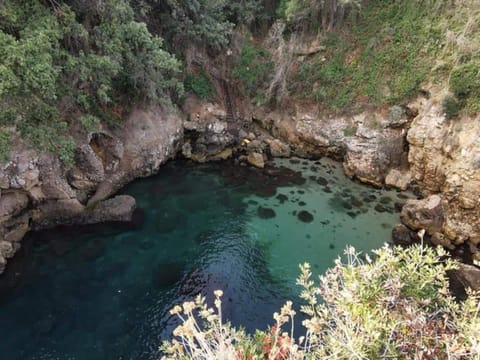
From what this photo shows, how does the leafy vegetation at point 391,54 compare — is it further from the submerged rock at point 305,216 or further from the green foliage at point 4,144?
the green foliage at point 4,144

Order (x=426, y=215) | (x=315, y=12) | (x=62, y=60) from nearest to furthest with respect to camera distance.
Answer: (x=62, y=60)
(x=426, y=215)
(x=315, y=12)

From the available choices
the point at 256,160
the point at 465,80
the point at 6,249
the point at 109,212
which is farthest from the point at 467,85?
the point at 6,249

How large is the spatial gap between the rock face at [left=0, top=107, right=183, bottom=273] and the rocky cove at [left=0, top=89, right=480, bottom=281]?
0.05 meters

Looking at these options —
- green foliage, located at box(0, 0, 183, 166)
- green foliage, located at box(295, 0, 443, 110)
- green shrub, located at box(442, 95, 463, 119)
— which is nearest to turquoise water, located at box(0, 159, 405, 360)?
green foliage, located at box(0, 0, 183, 166)

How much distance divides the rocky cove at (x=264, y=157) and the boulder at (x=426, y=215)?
0.05 metres

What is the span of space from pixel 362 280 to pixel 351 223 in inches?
508

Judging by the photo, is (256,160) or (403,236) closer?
(403,236)

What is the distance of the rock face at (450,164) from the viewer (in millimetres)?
16438

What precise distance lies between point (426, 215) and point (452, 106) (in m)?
6.29

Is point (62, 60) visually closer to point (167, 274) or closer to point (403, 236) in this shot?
point (167, 274)

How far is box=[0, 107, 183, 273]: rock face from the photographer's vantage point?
15367mm

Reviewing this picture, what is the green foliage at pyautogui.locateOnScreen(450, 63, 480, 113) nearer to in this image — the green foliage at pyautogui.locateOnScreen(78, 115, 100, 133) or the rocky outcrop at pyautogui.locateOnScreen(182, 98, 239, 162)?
the rocky outcrop at pyautogui.locateOnScreen(182, 98, 239, 162)

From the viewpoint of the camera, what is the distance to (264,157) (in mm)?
23578

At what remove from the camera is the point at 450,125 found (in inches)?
723
